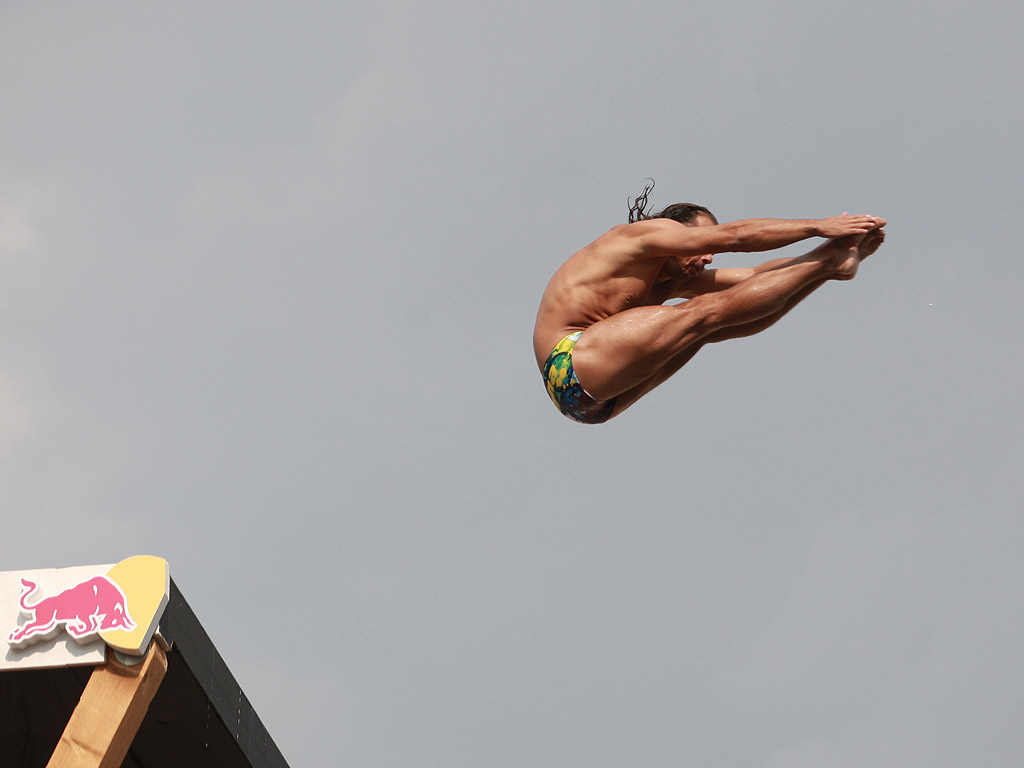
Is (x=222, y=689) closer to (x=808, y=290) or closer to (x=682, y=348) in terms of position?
(x=682, y=348)

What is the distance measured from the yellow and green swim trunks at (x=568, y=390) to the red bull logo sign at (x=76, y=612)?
2.91 m

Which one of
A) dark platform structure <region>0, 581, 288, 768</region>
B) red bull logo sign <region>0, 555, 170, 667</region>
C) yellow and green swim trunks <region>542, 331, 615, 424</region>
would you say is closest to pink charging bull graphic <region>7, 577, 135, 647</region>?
red bull logo sign <region>0, 555, 170, 667</region>

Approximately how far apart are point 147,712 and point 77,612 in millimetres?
2057

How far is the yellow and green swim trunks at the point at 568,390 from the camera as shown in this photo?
8.89 metres

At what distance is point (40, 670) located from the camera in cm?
1009

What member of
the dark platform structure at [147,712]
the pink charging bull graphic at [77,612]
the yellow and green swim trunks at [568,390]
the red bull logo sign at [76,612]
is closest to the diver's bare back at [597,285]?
the yellow and green swim trunks at [568,390]

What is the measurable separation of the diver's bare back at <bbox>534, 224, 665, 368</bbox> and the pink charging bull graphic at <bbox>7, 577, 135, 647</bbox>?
314 cm

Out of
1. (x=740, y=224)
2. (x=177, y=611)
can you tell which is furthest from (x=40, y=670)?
(x=740, y=224)

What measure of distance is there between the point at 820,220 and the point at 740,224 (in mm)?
429

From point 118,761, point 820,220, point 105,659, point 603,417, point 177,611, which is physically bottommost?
point 118,761

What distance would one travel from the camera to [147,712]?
1100 centimetres

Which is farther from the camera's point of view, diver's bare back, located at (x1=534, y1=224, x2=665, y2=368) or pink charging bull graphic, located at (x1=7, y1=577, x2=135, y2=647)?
pink charging bull graphic, located at (x1=7, y1=577, x2=135, y2=647)

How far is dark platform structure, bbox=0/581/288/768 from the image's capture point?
8.74 metres

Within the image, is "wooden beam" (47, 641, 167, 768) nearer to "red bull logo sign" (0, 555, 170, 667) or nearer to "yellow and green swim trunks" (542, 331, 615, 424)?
"red bull logo sign" (0, 555, 170, 667)
